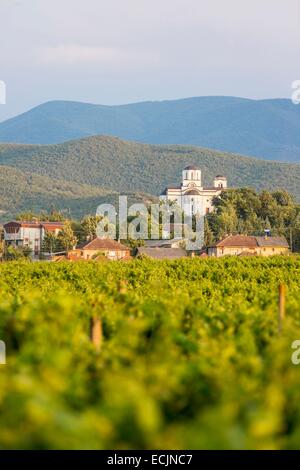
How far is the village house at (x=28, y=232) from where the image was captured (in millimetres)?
98438

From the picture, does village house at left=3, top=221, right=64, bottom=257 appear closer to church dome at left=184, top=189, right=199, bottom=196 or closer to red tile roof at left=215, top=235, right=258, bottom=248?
red tile roof at left=215, top=235, right=258, bottom=248

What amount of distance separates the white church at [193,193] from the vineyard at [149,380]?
475 ft

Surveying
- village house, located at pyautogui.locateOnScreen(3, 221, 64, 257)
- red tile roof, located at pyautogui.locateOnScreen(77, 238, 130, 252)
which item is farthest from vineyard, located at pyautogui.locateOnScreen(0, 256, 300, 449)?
village house, located at pyautogui.locateOnScreen(3, 221, 64, 257)

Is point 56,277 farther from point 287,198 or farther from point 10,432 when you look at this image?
point 287,198

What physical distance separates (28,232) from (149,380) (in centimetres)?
9704

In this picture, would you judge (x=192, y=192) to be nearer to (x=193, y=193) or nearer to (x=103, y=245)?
(x=193, y=193)

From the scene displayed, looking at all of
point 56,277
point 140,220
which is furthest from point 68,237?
point 56,277

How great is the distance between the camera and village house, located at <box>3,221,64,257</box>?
323ft

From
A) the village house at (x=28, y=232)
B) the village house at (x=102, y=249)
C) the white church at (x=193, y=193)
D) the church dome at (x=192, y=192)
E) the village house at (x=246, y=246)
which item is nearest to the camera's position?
the village house at (x=102, y=249)

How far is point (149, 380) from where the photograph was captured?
225 inches

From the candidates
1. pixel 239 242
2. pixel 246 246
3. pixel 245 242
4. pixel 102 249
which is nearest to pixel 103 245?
pixel 102 249

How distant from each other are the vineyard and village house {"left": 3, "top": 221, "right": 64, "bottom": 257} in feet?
285

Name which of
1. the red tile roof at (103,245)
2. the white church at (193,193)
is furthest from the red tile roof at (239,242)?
the white church at (193,193)

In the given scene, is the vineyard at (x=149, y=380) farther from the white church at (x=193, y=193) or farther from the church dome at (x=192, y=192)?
the church dome at (x=192, y=192)
